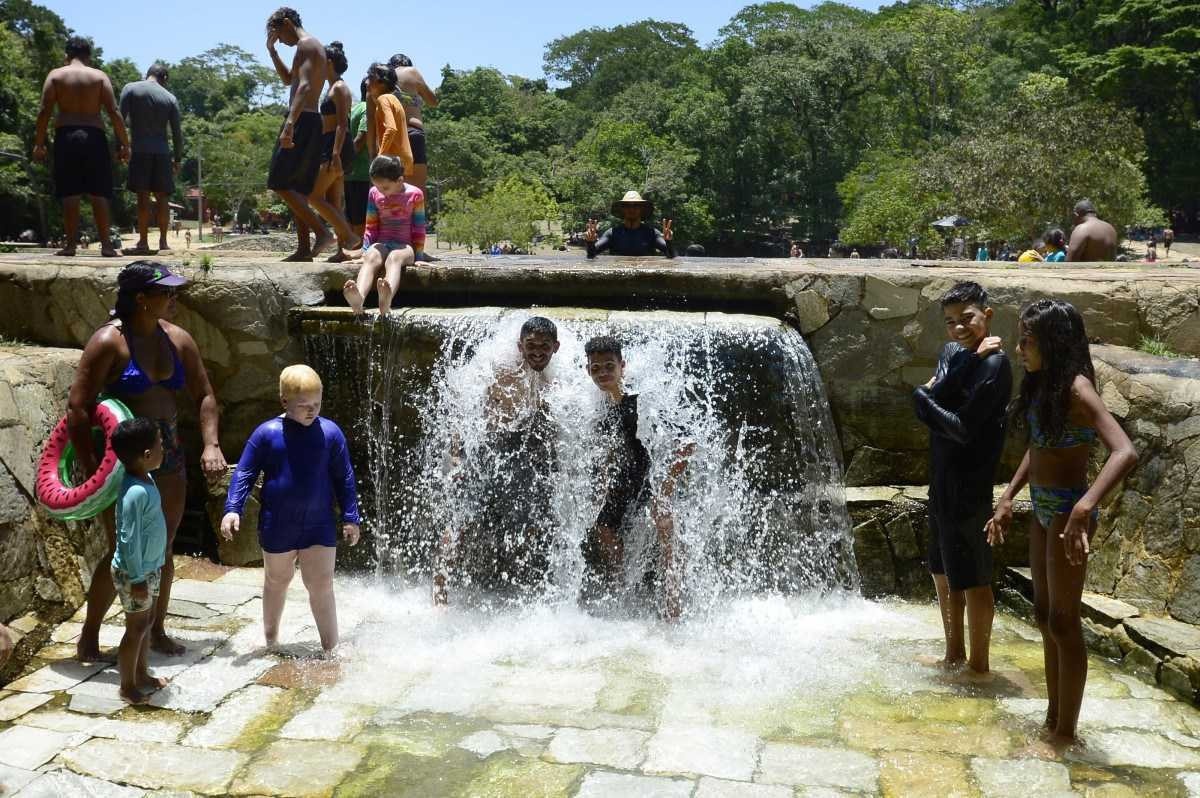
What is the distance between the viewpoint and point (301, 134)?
7.09 meters

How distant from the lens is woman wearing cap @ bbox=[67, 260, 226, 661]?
4137mm

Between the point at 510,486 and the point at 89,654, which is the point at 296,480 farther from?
the point at 510,486

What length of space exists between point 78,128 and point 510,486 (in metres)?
4.35

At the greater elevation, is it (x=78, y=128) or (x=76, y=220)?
(x=78, y=128)

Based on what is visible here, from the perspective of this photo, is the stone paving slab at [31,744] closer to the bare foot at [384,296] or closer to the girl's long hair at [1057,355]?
the bare foot at [384,296]

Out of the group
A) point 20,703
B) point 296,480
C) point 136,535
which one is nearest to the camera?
point 136,535

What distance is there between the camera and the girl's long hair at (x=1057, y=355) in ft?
11.4

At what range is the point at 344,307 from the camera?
20.5 ft

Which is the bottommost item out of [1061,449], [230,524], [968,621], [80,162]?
[968,621]

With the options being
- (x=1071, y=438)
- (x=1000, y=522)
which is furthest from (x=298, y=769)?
(x=1071, y=438)

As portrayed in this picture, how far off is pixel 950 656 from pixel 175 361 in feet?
11.4

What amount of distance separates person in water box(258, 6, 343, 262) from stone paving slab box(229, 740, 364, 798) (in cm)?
423

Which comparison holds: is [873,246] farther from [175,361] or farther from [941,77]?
[175,361]

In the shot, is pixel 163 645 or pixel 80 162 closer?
pixel 163 645
